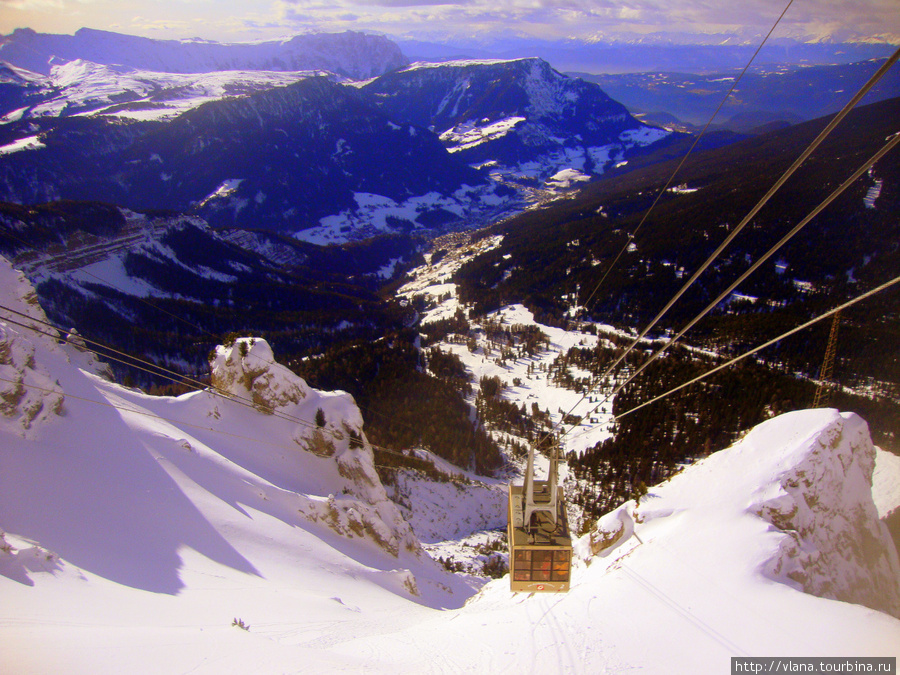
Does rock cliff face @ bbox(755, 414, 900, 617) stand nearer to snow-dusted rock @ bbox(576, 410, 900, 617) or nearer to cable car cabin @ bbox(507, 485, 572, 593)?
snow-dusted rock @ bbox(576, 410, 900, 617)

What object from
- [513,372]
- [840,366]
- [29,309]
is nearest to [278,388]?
[29,309]

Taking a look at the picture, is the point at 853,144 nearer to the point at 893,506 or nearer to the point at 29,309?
the point at 893,506

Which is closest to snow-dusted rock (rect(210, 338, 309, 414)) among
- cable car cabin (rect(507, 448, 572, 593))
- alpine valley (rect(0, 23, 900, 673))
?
alpine valley (rect(0, 23, 900, 673))

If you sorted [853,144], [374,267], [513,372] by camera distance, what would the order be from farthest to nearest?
1. [374,267]
2. [853,144]
3. [513,372]

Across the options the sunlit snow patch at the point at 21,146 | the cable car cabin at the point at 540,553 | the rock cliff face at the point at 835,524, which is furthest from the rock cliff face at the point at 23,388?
the sunlit snow patch at the point at 21,146

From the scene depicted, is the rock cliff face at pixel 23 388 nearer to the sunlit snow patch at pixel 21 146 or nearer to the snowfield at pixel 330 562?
the snowfield at pixel 330 562
